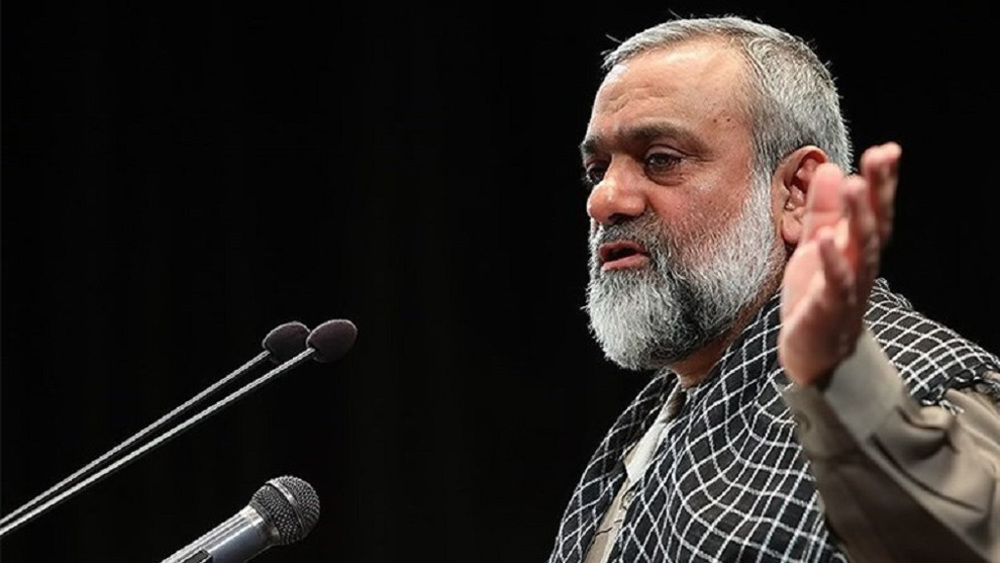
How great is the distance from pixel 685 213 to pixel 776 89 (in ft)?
0.63

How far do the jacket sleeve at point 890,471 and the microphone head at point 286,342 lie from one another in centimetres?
80

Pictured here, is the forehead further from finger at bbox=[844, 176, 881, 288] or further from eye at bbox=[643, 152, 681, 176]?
finger at bbox=[844, 176, 881, 288]

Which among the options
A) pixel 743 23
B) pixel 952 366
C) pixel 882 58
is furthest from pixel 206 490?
pixel 952 366

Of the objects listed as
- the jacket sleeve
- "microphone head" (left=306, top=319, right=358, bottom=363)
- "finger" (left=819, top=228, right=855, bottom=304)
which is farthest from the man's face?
"finger" (left=819, top=228, right=855, bottom=304)

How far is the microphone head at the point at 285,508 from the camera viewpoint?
5.34 ft

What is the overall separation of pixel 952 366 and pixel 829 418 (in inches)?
15.3

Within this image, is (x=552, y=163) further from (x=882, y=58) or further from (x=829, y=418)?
(x=829, y=418)

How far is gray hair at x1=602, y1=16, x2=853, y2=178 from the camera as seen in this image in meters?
1.87

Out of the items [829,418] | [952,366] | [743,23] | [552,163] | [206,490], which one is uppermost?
[743,23]

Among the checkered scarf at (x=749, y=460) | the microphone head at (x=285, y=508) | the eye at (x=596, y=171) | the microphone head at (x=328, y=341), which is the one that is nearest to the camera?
the checkered scarf at (x=749, y=460)

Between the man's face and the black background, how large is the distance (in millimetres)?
1554

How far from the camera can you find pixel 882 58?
333 cm

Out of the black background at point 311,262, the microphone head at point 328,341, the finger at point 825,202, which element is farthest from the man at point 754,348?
the black background at point 311,262

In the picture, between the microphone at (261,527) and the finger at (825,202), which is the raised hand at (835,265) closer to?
the finger at (825,202)
